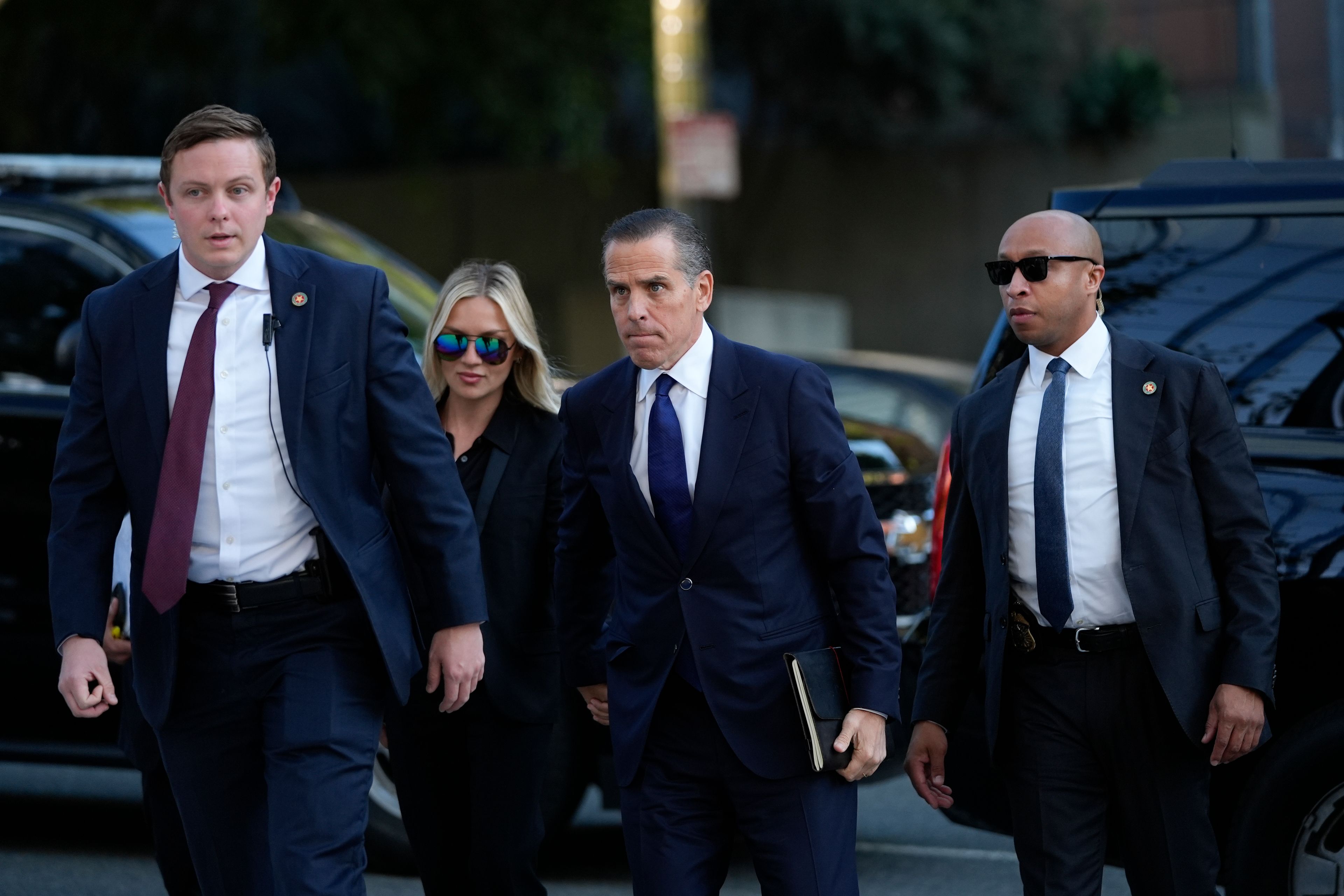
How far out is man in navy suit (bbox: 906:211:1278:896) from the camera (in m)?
3.75

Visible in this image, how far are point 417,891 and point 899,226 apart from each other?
17.2 metres

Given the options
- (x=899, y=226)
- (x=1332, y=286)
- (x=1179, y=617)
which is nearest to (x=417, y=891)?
(x=1179, y=617)

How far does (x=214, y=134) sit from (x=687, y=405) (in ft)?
3.76

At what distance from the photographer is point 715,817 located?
12.3ft

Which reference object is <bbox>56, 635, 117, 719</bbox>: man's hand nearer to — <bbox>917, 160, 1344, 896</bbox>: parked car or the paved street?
<bbox>917, 160, 1344, 896</bbox>: parked car

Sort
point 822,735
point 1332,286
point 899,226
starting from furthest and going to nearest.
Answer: point 899,226
point 1332,286
point 822,735

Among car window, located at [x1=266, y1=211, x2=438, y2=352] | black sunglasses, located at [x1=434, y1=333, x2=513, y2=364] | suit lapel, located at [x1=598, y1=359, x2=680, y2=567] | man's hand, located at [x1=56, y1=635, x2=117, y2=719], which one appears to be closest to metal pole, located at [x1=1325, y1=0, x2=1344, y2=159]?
car window, located at [x1=266, y1=211, x2=438, y2=352]

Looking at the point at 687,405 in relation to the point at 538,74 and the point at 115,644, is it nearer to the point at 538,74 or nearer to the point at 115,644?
the point at 115,644

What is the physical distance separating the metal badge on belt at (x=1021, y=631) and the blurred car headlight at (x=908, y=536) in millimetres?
2319

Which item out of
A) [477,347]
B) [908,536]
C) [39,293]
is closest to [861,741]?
[477,347]

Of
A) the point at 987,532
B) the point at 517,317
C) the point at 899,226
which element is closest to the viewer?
the point at 987,532

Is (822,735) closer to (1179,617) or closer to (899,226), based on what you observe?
(1179,617)

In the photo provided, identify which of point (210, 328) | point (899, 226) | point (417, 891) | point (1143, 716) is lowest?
point (417, 891)

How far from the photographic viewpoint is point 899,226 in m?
22.2
